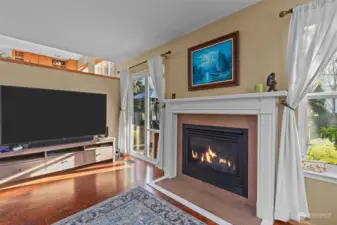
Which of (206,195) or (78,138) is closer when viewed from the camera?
(206,195)

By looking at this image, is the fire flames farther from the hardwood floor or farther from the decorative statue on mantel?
the decorative statue on mantel


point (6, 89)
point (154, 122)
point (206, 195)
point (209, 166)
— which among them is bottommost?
point (206, 195)

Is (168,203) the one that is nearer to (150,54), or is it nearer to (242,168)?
(242,168)

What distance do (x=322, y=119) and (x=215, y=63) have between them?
133 centimetres

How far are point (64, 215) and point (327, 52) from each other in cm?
297

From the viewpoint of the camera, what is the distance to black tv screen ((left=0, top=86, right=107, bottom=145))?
2.61 metres

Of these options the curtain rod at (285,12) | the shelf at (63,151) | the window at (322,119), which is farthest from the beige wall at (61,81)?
the window at (322,119)

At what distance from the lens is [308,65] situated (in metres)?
1.60

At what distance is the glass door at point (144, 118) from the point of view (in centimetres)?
369

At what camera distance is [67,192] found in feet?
7.70

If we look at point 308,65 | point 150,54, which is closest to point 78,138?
point 150,54

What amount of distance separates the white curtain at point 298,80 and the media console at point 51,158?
9.88 ft

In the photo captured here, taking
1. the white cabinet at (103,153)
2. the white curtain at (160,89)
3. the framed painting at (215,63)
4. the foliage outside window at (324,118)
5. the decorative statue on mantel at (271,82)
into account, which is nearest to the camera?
the foliage outside window at (324,118)

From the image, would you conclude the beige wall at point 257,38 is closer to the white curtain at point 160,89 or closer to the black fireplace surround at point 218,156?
the black fireplace surround at point 218,156
